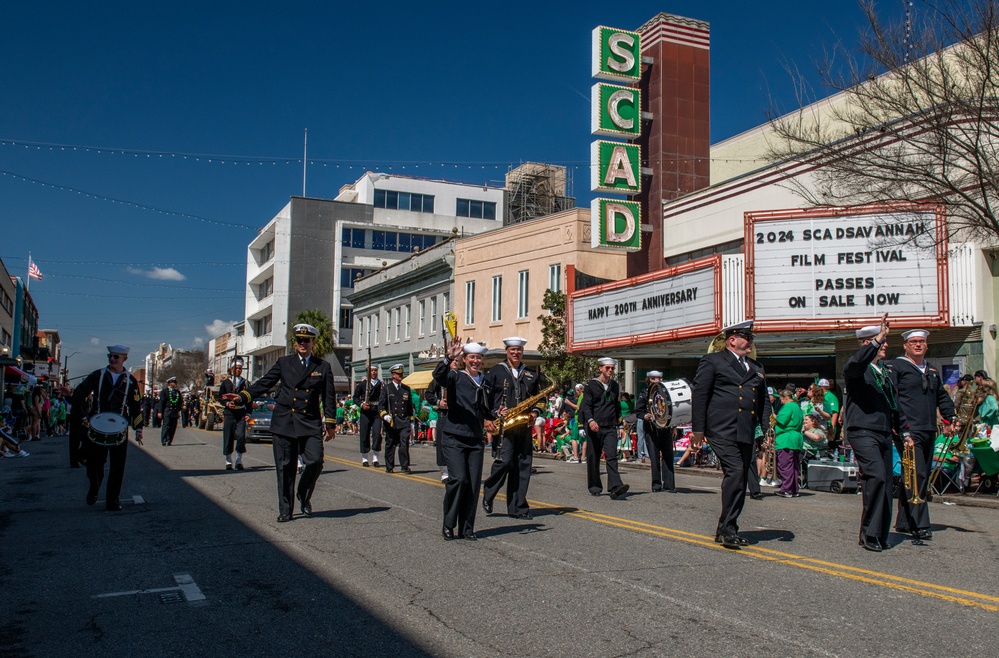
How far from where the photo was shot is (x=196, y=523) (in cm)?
966

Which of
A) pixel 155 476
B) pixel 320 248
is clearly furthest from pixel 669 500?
pixel 320 248

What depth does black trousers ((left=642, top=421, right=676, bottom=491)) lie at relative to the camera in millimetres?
13758

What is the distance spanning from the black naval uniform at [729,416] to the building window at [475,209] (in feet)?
220

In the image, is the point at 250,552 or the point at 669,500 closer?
the point at 250,552

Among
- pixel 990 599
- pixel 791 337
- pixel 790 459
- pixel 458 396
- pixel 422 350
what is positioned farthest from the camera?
pixel 422 350

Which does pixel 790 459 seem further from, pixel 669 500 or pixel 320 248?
pixel 320 248

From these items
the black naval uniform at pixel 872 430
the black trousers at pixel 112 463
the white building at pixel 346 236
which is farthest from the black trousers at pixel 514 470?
the white building at pixel 346 236

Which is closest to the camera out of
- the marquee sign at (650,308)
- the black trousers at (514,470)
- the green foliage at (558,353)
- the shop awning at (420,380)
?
the black trousers at (514,470)

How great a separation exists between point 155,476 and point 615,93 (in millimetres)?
19258

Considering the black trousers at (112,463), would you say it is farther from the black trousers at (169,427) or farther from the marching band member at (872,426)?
the black trousers at (169,427)

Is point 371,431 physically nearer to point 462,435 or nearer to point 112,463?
point 112,463

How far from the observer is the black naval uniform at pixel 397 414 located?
635 inches

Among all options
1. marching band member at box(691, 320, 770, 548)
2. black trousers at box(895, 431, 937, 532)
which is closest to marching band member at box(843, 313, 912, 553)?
black trousers at box(895, 431, 937, 532)

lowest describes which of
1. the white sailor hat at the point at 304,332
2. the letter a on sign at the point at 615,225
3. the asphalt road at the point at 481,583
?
the asphalt road at the point at 481,583
